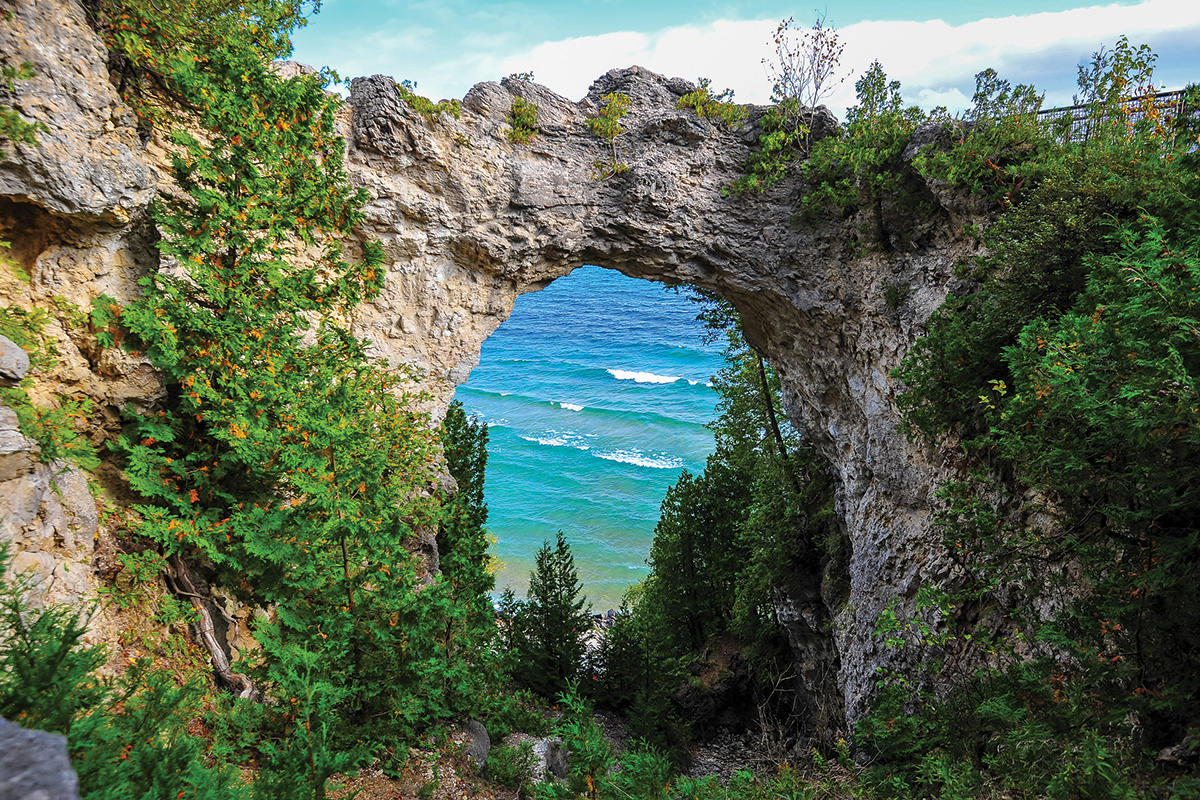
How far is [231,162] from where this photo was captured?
5.36 metres

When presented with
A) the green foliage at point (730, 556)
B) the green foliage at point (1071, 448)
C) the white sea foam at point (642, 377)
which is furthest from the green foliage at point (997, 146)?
the white sea foam at point (642, 377)

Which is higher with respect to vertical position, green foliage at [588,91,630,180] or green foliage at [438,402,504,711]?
green foliage at [588,91,630,180]

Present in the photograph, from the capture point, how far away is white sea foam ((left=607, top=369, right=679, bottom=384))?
46.6m

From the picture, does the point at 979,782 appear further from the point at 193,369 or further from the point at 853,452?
the point at 193,369

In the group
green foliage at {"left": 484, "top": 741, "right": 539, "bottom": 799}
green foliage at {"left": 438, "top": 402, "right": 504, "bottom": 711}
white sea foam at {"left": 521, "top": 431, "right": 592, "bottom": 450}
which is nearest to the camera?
green foliage at {"left": 438, "top": 402, "right": 504, "bottom": 711}

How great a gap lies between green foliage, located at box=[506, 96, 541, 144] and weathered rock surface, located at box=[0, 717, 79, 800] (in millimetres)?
10128

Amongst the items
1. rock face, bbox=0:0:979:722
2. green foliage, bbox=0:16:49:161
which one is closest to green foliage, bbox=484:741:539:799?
rock face, bbox=0:0:979:722

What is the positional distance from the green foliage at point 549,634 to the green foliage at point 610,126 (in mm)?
8396

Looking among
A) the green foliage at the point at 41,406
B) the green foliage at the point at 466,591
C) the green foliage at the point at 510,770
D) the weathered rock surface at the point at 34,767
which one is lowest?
the green foliage at the point at 510,770

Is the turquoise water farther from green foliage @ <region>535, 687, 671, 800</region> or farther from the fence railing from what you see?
the fence railing

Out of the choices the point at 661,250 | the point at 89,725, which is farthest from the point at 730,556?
the point at 89,725

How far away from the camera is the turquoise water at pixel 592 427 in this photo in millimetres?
31797

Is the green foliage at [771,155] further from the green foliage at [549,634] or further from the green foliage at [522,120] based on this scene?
the green foliage at [549,634]

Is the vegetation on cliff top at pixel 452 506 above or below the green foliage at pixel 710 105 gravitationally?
below
